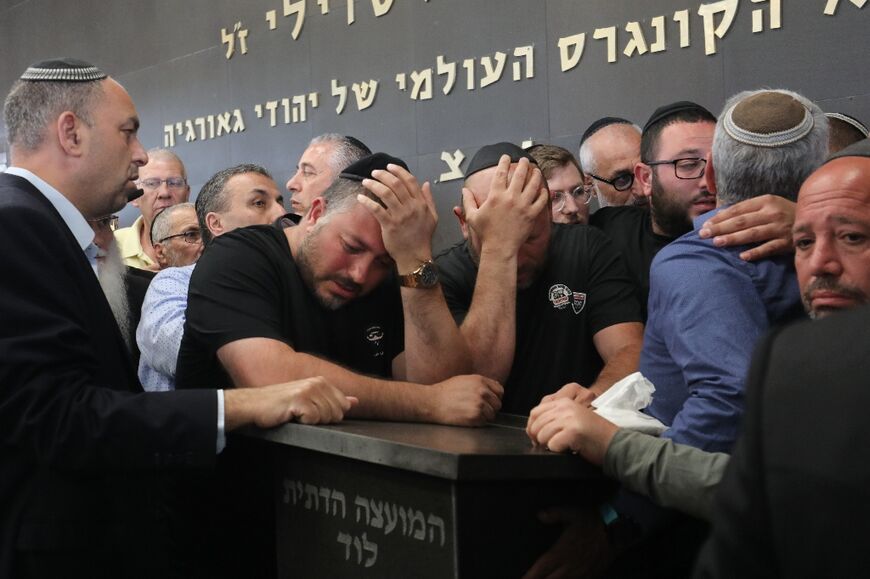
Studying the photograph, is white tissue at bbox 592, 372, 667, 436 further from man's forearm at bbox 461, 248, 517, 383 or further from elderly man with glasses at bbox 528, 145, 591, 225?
elderly man with glasses at bbox 528, 145, 591, 225

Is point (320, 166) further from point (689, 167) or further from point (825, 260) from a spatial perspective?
point (825, 260)

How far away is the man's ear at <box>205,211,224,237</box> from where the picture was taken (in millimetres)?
4168

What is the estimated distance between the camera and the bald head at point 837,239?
6.12ft

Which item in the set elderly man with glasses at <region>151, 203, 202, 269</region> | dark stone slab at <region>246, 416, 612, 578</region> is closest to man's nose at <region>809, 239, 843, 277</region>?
dark stone slab at <region>246, 416, 612, 578</region>

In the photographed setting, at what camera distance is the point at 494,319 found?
2887 millimetres

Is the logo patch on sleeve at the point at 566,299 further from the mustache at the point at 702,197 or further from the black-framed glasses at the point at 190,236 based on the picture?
the black-framed glasses at the point at 190,236

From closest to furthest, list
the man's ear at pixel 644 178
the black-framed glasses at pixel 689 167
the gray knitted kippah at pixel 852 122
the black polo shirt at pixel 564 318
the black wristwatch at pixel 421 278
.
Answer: the black wristwatch at pixel 421 278 < the black polo shirt at pixel 564 318 < the black-framed glasses at pixel 689 167 < the gray knitted kippah at pixel 852 122 < the man's ear at pixel 644 178

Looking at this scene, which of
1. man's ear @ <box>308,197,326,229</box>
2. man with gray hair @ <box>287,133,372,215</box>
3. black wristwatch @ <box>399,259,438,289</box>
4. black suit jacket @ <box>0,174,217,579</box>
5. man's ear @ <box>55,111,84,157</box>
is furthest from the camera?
man with gray hair @ <box>287,133,372,215</box>

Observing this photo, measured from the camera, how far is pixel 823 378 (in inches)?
33.1

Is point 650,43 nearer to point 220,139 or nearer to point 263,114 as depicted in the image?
point 263,114

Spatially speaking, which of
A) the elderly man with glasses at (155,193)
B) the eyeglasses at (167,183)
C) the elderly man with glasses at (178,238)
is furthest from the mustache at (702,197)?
the eyeglasses at (167,183)

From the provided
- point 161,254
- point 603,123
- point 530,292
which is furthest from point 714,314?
point 161,254

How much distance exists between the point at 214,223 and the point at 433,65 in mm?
2043

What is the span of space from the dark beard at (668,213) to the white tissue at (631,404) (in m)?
1.13
